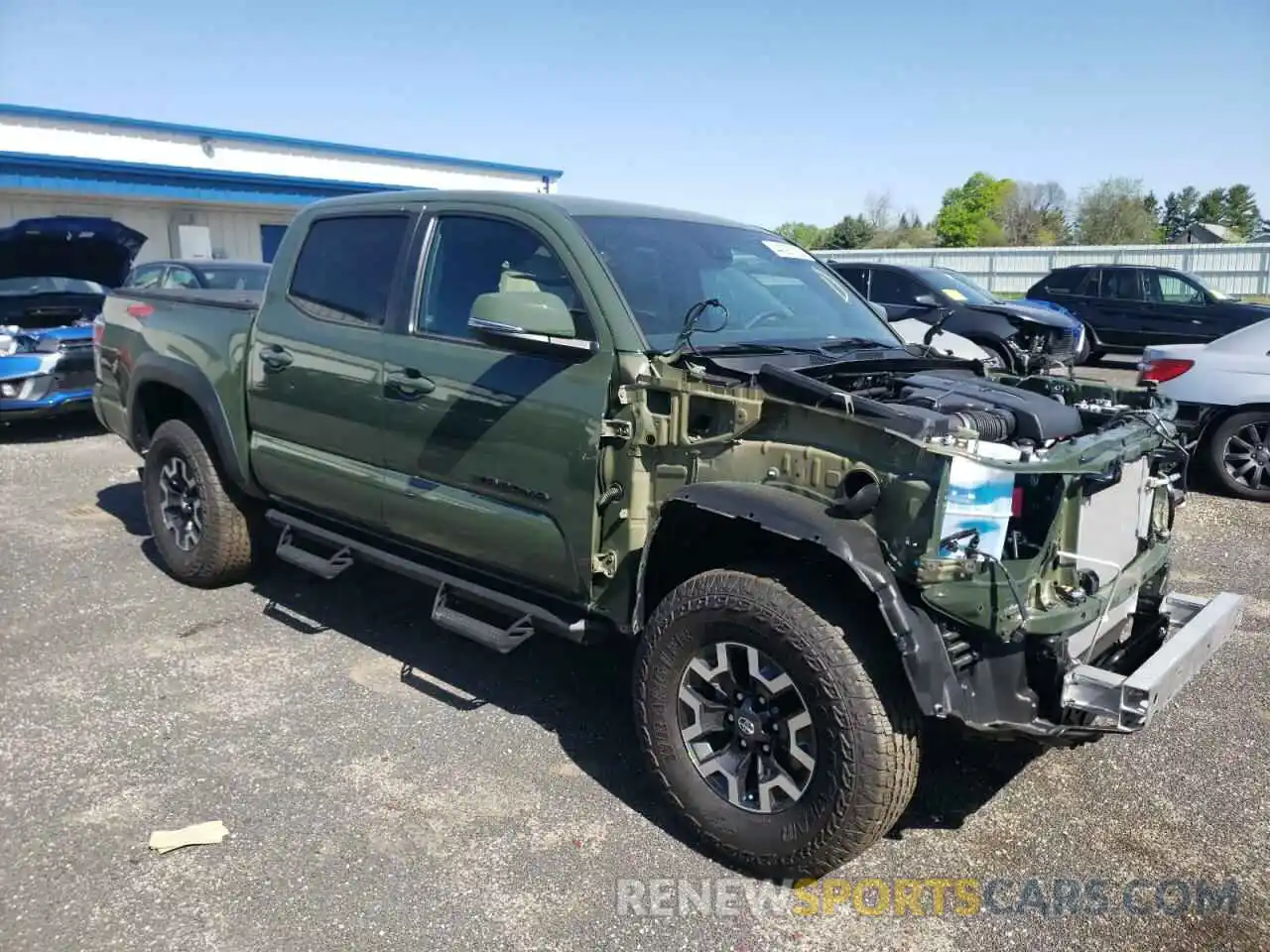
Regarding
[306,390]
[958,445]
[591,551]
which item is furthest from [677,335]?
[306,390]

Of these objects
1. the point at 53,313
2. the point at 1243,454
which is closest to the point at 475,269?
the point at 1243,454

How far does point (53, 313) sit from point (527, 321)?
8.35 metres

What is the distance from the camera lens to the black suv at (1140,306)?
1499cm

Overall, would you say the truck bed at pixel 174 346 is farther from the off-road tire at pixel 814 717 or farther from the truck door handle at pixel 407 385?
the off-road tire at pixel 814 717

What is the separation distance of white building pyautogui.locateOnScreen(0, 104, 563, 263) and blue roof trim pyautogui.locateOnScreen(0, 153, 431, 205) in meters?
0.02

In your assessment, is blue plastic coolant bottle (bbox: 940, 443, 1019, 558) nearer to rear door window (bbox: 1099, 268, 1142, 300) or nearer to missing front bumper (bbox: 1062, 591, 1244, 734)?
missing front bumper (bbox: 1062, 591, 1244, 734)

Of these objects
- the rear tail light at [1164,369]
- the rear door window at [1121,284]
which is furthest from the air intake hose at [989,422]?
the rear door window at [1121,284]

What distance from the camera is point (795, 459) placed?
3047 mm

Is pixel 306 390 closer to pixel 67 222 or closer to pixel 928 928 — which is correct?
pixel 928 928

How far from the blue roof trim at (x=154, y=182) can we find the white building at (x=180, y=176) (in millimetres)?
17

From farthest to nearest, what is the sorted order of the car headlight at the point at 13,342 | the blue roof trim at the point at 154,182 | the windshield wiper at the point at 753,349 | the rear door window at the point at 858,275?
the blue roof trim at the point at 154,182
the rear door window at the point at 858,275
the car headlight at the point at 13,342
the windshield wiper at the point at 753,349

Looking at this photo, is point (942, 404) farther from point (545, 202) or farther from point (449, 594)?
point (449, 594)

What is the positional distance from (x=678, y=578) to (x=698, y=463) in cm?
44

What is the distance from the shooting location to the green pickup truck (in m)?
2.80
